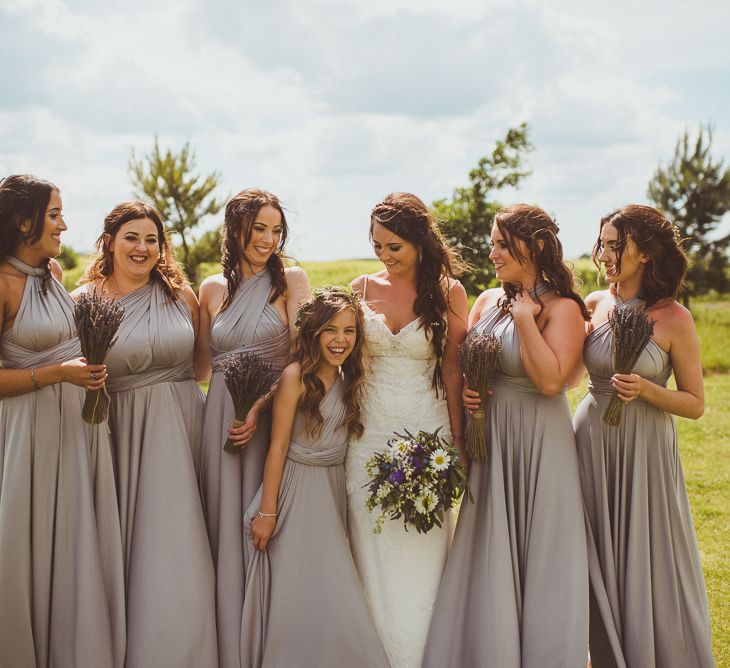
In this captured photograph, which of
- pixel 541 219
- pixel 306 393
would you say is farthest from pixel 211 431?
pixel 541 219

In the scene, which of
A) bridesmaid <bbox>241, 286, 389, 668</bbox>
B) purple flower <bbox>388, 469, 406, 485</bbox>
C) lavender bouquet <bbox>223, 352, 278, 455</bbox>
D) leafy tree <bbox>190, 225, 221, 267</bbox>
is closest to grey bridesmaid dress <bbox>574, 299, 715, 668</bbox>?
purple flower <bbox>388, 469, 406, 485</bbox>

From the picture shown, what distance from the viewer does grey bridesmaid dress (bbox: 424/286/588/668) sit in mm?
4883

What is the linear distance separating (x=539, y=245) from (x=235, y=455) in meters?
2.55

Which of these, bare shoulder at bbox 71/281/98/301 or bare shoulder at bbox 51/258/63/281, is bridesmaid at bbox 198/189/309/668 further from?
bare shoulder at bbox 51/258/63/281

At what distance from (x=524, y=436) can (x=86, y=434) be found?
9.65 feet

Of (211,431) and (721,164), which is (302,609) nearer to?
(211,431)

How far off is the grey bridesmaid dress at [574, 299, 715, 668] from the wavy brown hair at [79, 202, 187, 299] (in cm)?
299

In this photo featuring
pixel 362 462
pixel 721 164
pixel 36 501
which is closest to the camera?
pixel 36 501

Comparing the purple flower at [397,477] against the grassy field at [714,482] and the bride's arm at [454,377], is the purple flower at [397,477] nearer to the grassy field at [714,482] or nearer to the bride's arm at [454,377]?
the bride's arm at [454,377]

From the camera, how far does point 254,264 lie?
553 cm

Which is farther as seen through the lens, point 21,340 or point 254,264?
point 254,264

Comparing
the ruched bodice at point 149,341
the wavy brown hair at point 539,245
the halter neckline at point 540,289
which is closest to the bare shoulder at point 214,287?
the ruched bodice at point 149,341

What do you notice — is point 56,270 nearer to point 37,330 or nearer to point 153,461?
point 37,330

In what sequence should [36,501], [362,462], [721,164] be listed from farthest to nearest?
1. [721,164]
2. [362,462]
3. [36,501]
